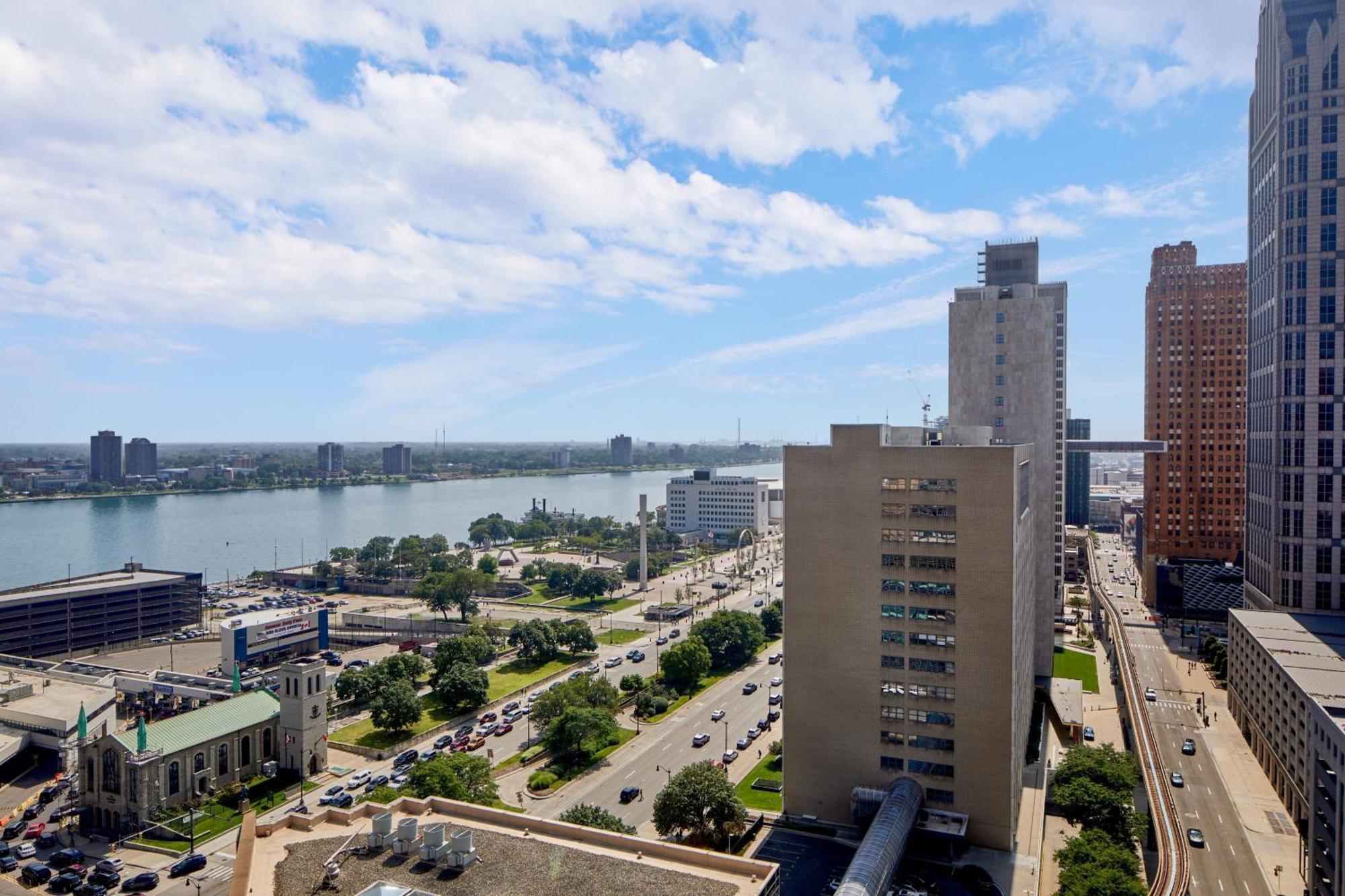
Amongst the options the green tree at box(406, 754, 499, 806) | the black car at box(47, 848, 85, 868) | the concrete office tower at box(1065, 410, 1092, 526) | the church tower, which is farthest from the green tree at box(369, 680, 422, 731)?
the concrete office tower at box(1065, 410, 1092, 526)

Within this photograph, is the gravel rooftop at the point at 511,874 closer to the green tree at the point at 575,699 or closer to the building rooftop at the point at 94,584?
the green tree at the point at 575,699

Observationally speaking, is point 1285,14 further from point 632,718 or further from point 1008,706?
point 632,718

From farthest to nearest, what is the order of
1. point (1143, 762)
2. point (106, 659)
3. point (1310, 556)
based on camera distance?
point (106, 659), point (1310, 556), point (1143, 762)

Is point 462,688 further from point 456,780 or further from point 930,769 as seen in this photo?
point 930,769

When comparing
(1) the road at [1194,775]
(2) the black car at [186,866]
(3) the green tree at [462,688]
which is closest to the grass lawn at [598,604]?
(3) the green tree at [462,688]

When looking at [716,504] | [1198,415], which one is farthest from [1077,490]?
[716,504]

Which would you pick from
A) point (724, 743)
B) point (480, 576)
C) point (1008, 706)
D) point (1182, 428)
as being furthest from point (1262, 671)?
point (480, 576)

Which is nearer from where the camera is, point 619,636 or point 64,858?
point 64,858
